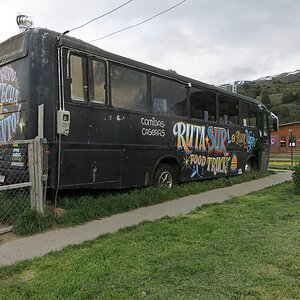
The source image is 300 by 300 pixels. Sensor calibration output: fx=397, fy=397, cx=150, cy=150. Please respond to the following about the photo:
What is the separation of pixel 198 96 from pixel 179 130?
1.50 m

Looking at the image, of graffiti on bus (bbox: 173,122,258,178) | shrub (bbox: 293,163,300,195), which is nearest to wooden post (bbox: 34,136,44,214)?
graffiti on bus (bbox: 173,122,258,178)

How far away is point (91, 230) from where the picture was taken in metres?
6.15

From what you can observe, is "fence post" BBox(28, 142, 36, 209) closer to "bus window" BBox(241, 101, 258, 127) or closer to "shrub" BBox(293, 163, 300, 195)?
"shrub" BBox(293, 163, 300, 195)

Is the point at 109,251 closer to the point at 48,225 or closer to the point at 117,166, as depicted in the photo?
the point at 48,225

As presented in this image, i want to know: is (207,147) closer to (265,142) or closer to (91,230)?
(265,142)

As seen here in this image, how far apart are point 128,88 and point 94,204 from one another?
253 centimetres

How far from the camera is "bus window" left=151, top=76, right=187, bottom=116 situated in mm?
9018

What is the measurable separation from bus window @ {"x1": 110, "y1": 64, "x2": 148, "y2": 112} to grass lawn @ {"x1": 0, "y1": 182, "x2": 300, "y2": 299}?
281 centimetres

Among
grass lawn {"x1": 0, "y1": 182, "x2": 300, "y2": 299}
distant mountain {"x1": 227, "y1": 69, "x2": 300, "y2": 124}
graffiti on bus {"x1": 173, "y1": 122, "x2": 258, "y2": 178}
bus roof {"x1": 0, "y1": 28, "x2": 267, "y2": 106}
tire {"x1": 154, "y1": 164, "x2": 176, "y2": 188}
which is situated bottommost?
grass lawn {"x1": 0, "y1": 182, "x2": 300, "y2": 299}

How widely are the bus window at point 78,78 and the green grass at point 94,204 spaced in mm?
1876

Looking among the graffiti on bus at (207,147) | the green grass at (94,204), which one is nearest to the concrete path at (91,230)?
the green grass at (94,204)

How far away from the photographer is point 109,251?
4809 millimetres

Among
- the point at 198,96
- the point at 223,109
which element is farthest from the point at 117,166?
the point at 223,109

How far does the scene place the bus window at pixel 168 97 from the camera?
9.02 metres
